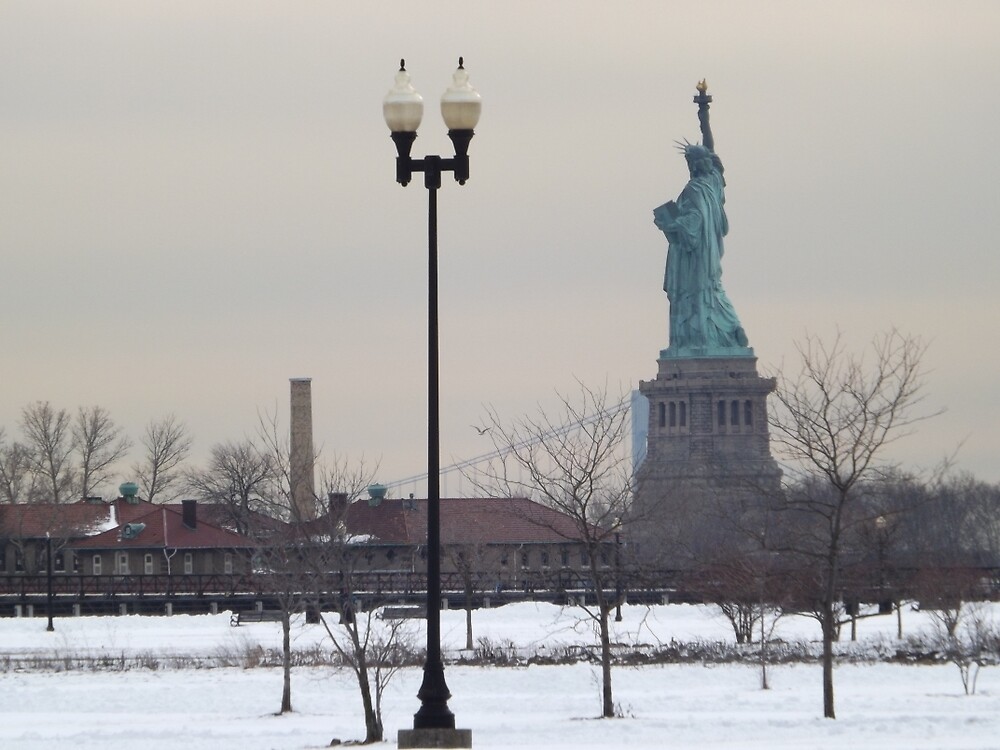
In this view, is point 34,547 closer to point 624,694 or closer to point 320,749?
point 624,694

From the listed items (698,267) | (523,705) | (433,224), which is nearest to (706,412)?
(698,267)

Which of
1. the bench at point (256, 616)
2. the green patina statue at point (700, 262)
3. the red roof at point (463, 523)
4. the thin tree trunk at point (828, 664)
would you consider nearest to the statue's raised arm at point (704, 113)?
the green patina statue at point (700, 262)

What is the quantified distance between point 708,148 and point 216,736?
84626mm

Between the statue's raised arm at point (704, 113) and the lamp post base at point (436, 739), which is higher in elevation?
the statue's raised arm at point (704, 113)

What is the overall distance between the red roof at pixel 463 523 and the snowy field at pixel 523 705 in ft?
97.4

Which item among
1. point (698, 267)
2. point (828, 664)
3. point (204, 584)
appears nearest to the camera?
point (828, 664)

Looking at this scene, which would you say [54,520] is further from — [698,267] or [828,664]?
[828,664]

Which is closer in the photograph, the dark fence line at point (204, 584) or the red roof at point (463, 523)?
the dark fence line at point (204, 584)

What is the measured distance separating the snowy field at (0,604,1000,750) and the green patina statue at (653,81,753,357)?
191 feet

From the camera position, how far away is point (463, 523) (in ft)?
273

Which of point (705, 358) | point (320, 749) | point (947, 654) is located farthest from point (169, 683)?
point (705, 358)

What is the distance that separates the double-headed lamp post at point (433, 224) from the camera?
20.3 metres

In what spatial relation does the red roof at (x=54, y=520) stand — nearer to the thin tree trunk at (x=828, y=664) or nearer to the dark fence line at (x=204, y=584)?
the dark fence line at (x=204, y=584)

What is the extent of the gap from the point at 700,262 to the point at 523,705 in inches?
2967
